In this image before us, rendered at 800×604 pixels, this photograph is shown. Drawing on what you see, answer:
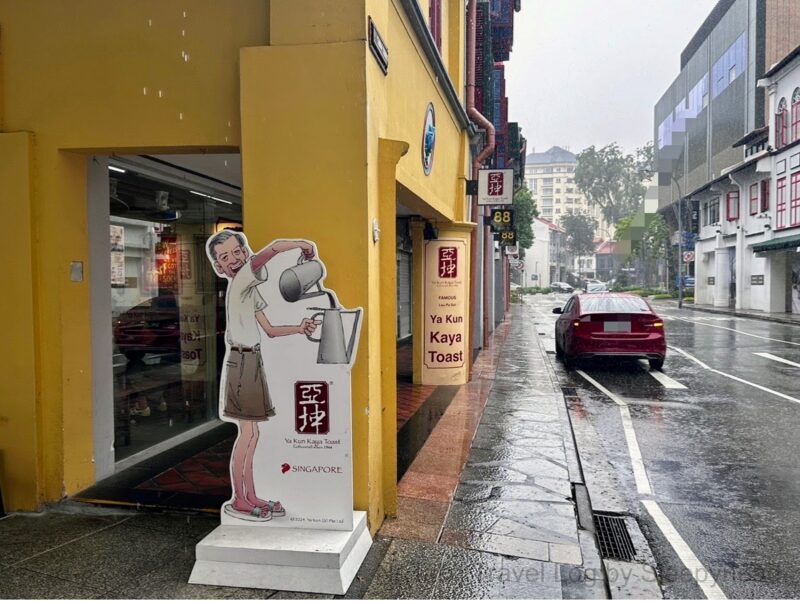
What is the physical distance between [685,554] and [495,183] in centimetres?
802

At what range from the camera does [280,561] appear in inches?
143

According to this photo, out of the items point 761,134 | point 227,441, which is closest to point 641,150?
point 761,134

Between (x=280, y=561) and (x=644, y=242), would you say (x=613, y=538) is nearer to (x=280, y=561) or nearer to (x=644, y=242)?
(x=280, y=561)

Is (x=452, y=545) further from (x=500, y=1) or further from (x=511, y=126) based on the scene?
(x=511, y=126)

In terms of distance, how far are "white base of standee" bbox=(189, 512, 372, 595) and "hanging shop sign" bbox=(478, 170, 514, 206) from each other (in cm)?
834

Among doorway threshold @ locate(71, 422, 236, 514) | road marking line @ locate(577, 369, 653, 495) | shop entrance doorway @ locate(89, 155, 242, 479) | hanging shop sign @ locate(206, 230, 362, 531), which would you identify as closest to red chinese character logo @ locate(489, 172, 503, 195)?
road marking line @ locate(577, 369, 653, 495)

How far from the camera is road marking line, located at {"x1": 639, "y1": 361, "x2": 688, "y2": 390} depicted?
1074 centimetres

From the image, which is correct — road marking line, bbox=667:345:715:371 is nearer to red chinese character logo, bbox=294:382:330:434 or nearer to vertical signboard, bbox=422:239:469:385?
vertical signboard, bbox=422:239:469:385

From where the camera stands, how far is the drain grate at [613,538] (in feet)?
14.2

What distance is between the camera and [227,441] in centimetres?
680

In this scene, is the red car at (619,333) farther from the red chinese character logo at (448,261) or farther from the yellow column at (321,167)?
the yellow column at (321,167)

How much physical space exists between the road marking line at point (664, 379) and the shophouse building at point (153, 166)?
273 inches

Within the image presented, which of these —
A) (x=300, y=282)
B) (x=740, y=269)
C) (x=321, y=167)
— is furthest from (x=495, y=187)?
(x=740, y=269)

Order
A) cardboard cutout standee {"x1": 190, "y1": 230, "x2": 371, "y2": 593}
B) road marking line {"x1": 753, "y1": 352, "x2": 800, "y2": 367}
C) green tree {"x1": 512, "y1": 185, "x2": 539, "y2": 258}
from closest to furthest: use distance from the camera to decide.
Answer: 1. cardboard cutout standee {"x1": 190, "y1": 230, "x2": 371, "y2": 593}
2. road marking line {"x1": 753, "y1": 352, "x2": 800, "y2": 367}
3. green tree {"x1": 512, "y1": 185, "x2": 539, "y2": 258}
